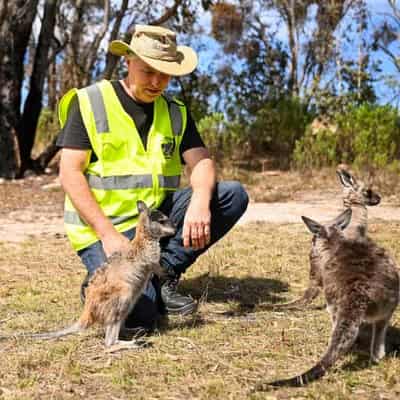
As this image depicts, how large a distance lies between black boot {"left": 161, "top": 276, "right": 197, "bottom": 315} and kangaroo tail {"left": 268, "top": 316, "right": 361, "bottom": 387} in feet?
4.69

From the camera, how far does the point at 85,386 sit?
305 cm

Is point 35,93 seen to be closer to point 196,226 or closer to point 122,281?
point 196,226

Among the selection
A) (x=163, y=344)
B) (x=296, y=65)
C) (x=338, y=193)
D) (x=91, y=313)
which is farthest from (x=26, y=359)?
(x=296, y=65)

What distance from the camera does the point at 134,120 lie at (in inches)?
164

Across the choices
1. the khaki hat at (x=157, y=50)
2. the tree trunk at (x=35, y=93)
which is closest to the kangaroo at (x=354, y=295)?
the khaki hat at (x=157, y=50)

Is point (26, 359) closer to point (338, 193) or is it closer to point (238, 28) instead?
point (338, 193)

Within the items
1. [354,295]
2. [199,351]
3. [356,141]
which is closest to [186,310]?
[199,351]

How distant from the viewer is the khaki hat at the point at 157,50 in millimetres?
3844

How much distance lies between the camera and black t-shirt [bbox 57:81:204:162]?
396 cm

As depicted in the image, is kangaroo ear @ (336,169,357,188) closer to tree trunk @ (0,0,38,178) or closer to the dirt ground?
the dirt ground

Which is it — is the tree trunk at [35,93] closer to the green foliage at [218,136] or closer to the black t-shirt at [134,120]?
the green foliage at [218,136]

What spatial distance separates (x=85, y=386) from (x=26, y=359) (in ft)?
1.45

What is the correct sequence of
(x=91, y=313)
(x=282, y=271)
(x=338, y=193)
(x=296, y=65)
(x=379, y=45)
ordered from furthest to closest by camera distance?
(x=296, y=65) < (x=379, y=45) < (x=338, y=193) < (x=282, y=271) < (x=91, y=313)

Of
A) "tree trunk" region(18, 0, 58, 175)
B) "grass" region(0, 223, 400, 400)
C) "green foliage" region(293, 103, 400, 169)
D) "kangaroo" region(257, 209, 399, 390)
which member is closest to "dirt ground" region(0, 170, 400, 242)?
"tree trunk" region(18, 0, 58, 175)
